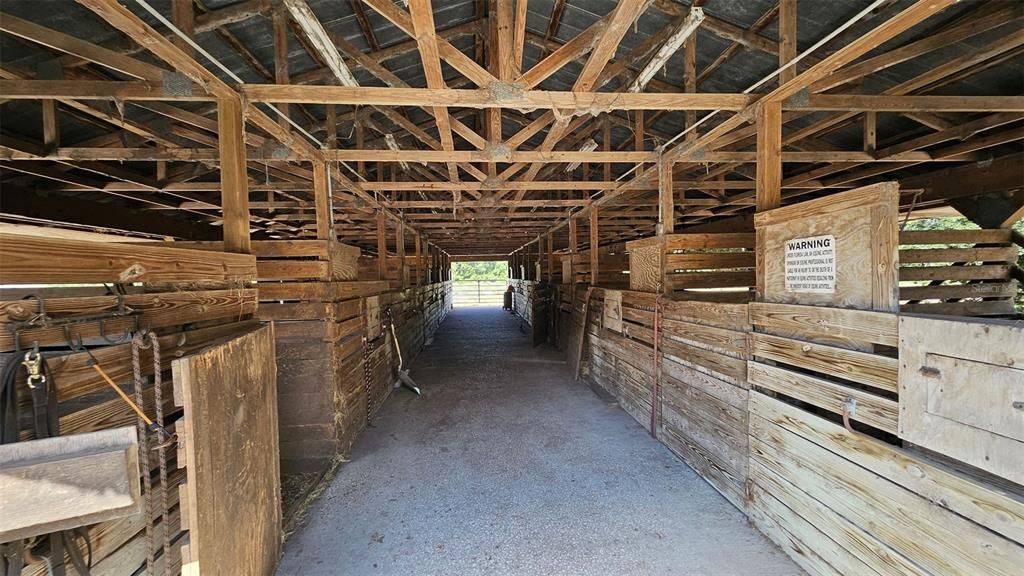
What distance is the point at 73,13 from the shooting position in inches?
111

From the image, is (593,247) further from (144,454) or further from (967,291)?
(144,454)

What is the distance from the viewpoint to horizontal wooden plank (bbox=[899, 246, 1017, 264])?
13.9 feet

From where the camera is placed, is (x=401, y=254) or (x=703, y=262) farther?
(x=401, y=254)

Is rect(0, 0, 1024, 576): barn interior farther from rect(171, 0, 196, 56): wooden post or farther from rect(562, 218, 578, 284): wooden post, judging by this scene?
rect(562, 218, 578, 284): wooden post

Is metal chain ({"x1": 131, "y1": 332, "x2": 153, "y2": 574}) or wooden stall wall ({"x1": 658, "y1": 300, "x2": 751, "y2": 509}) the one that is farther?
wooden stall wall ({"x1": 658, "y1": 300, "x2": 751, "y2": 509})

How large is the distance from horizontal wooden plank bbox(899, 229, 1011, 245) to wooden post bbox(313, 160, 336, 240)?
6.25 meters

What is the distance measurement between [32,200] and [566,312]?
9077 millimetres

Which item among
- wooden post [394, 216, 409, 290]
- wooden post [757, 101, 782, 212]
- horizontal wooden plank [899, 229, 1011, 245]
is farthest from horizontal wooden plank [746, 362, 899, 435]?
wooden post [394, 216, 409, 290]

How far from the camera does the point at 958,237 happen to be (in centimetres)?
431

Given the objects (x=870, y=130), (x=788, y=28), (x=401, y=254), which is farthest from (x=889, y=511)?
(x=401, y=254)

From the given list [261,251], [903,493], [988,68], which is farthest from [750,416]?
[261,251]

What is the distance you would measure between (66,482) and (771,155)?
4253 mm

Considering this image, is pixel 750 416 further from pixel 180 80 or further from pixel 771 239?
pixel 180 80

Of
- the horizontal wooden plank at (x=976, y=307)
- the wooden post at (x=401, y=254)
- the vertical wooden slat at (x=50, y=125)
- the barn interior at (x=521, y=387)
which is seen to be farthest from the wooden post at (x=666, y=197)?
the vertical wooden slat at (x=50, y=125)
